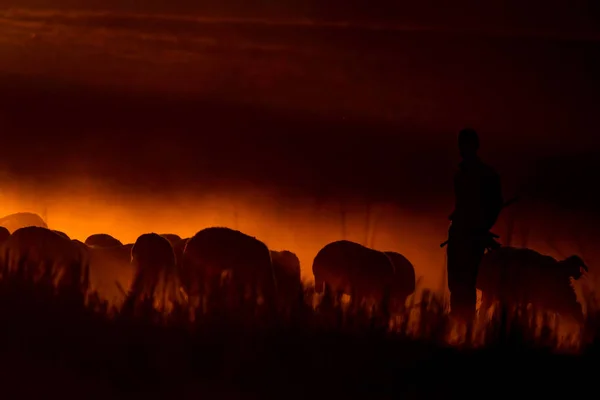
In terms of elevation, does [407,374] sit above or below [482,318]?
below

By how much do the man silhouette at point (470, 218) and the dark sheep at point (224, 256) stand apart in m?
1.70

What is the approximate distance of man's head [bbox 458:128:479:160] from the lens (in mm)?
6906

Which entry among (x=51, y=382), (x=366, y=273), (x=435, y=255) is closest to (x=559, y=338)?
(x=366, y=273)

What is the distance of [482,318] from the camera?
22.9 ft

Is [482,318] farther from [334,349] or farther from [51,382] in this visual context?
[51,382]

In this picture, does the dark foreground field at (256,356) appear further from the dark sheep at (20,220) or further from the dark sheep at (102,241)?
the dark sheep at (20,220)

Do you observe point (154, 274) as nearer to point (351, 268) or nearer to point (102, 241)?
point (351, 268)

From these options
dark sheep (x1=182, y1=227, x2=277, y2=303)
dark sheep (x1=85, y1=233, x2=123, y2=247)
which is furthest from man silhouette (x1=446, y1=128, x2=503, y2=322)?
dark sheep (x1=85, y1=233, x2=123, y2=247)

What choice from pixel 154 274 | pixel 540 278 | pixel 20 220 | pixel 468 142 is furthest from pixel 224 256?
pixel 20 220

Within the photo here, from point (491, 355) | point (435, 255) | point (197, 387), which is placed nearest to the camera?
point (197, 387)

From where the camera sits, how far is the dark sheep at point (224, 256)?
319 inches

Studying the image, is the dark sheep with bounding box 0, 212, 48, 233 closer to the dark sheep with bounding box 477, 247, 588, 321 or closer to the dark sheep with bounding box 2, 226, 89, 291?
the dark sheep with bounding box 2, 226, 89, 291

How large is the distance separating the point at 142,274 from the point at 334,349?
1926 mm

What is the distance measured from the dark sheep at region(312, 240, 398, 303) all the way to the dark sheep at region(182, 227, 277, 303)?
81cm
